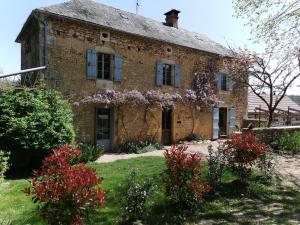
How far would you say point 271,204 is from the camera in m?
6.60

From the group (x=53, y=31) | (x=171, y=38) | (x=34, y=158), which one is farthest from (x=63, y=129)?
(x=171, y=38)

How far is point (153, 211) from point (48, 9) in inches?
382

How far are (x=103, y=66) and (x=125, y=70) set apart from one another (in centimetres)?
111

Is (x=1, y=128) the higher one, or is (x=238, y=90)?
(x=238, y=90)

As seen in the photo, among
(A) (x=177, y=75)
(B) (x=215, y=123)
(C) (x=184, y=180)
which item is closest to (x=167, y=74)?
(A) (x=177, y=75)

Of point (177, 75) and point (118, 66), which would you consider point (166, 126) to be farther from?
point (118, 66)

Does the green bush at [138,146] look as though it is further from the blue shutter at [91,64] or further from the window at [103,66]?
the blue shutter at [91,64]

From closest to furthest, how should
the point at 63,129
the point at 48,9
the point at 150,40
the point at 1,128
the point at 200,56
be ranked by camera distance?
the point at 1,128, the point at 63,129, the point at 48,9, the point at 150,40, the point at 200,56

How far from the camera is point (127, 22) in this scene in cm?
1572

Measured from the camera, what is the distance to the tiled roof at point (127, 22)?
1339 cm

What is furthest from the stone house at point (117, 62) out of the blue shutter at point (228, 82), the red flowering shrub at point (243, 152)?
the red flowering shrub at point (243, 152)

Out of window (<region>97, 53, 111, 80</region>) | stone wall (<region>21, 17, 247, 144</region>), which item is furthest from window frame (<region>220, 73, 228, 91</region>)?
window (<region>97, 53, 111, 80</region>)

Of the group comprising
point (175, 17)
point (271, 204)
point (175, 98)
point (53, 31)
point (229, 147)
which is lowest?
point (271, 204)

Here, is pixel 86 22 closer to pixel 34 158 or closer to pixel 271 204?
pixel 34 158
